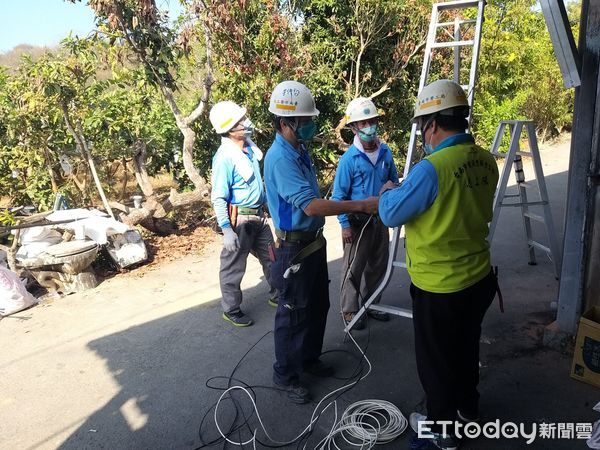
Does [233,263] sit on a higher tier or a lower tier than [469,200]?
lower

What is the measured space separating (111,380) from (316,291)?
180 centimetres

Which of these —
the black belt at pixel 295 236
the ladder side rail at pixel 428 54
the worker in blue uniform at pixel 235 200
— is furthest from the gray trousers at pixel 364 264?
the ladder side rail at pixel 428 54

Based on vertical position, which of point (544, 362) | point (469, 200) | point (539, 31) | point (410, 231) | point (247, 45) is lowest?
point (544, 362)

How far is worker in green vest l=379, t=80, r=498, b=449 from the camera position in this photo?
2092 mm

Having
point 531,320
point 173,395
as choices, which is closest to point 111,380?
point 173,395

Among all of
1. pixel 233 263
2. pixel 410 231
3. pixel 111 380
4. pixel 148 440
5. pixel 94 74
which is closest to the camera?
pixel 410 231

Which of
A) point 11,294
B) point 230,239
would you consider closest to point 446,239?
point 230,239

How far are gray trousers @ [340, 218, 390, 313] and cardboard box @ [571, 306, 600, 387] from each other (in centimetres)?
155

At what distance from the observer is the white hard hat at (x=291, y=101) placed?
9.11 feet

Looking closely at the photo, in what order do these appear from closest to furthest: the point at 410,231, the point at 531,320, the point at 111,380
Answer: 1. the point at 410,231
2. the point at 111,380
3. the point at 531,320

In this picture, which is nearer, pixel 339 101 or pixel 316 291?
pixel 316 291

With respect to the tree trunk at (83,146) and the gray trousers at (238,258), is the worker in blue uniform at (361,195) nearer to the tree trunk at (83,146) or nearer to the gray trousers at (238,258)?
the gray trousers at (238,258)

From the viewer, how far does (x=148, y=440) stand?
2807mm

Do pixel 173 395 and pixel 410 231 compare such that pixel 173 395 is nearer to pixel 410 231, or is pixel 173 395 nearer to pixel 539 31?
pixel 410 231
